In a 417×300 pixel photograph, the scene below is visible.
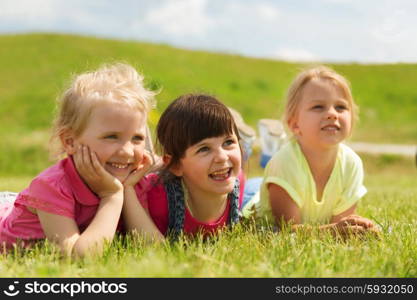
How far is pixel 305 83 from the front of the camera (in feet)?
13.3

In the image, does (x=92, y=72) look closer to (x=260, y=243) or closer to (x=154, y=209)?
(x=154, y=209)

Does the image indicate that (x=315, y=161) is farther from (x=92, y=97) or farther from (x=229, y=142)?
(x=92, y=97)

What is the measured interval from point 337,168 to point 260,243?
1294mm

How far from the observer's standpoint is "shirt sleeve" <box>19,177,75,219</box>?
10.2ft

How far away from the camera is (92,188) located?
329 cm

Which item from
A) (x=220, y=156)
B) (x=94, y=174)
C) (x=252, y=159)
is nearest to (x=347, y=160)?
(x=220, y=156)

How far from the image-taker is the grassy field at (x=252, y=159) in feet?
8.34

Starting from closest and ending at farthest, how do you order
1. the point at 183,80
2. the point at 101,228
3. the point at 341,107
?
the point at 101,228 < the point at 341,107 < the point at 183,80

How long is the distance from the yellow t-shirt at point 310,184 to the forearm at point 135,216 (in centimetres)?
107

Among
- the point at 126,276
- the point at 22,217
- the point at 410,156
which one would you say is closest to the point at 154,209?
the point at 22,217

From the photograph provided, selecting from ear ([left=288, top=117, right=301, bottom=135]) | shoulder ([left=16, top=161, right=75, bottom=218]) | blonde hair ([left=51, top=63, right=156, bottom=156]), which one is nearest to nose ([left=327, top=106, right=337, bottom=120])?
ear ([left=288, top=117, right=301, bottom=135])

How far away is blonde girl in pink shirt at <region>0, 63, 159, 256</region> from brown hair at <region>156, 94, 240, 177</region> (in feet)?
0.67

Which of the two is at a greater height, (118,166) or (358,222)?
(118,166)

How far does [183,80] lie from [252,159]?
11.4 metres
